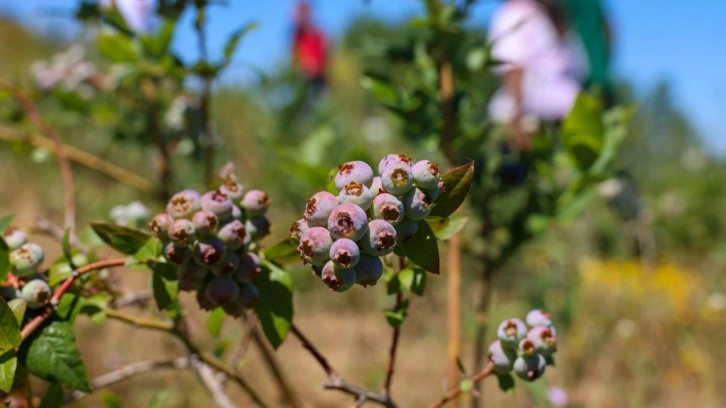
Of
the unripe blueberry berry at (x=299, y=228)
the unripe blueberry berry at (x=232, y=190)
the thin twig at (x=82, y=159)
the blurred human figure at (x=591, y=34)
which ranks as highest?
the blurred human figure at (x=591, y=34)

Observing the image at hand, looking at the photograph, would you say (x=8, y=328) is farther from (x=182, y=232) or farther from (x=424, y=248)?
(x=424, y=248)

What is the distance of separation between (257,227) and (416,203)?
19 centimetres

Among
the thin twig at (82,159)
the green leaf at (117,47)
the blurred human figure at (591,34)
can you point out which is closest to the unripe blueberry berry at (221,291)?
the green leaf at (117,47)

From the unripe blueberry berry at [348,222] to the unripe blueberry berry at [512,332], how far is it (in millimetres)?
217

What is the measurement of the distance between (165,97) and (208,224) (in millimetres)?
1038

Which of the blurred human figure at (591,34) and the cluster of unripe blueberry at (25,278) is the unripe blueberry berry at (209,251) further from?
the blurred human figure at (591,34)

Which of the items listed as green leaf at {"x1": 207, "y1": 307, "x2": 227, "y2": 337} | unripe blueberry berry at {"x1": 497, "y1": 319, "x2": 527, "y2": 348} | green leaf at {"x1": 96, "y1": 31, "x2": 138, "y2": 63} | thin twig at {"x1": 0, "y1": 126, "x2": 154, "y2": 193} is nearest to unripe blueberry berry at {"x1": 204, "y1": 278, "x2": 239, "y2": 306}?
green leaf at {"x1": 207, "y1": 307, "x2": 227, "y2": 337}

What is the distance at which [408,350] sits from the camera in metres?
3.36

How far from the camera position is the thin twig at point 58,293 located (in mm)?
590

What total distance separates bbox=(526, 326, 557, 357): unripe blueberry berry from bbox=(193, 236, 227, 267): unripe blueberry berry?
0.86 ft

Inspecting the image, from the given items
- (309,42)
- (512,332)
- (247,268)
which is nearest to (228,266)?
(247,268)

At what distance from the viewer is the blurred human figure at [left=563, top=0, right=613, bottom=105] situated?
408 cm

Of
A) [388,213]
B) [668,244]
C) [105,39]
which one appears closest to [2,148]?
[105,39]

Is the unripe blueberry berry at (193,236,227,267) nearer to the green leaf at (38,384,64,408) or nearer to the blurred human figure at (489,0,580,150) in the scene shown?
the green leaf at (38,384,64,408)
